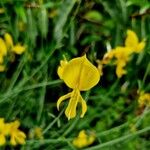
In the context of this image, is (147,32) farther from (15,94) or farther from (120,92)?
(15,94)

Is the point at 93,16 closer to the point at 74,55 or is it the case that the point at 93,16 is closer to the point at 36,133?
the point at 74,55

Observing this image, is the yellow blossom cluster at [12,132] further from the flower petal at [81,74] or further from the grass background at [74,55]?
the flower petal at [81,74]

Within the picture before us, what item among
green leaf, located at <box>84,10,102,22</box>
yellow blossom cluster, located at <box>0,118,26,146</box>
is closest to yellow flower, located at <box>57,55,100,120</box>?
yellow blossom cluster, located at <box>0,118,26,146</box>

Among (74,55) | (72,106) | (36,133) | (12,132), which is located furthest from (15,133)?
(72,106)

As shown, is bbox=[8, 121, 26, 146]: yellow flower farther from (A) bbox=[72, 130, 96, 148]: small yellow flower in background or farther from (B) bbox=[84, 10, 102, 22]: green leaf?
(B) bbox=[84, 10, 102, 22]: green leaf

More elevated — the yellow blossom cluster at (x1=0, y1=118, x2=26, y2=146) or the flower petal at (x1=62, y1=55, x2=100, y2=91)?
the flower petal at (x1=62, y1=55, x2=100, y2=91)

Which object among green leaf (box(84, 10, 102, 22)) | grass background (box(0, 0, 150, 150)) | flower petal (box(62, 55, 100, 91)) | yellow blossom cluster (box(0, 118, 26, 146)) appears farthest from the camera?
green leaf (box(84, 10, 102, 22))

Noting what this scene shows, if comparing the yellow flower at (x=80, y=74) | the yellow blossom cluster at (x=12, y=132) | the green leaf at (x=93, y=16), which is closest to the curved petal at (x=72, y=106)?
the yellow flower at (x=80, y=74)

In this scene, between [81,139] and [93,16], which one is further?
[93,16]

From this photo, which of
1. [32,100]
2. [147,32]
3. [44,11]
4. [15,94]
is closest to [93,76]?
[15,94]
